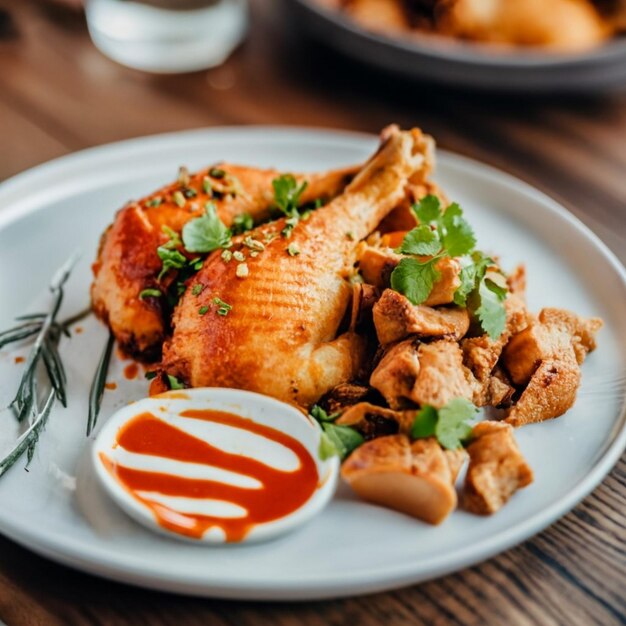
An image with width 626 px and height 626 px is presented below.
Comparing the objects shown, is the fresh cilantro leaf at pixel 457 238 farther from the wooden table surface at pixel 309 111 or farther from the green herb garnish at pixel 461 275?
the wooden table surface at pixel 309 111

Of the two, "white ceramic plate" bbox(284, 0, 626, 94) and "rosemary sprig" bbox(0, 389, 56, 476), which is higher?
"white ceramic plate" bbox(284, 0, 626, 94)

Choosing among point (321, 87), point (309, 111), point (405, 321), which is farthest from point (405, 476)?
point (321, 87)

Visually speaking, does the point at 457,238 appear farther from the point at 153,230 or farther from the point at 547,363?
the point at 153,230

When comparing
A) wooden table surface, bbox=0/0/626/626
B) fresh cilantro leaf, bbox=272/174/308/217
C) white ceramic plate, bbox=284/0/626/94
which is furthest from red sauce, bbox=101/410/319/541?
white ceramic plate, bbox=284/0/626/94

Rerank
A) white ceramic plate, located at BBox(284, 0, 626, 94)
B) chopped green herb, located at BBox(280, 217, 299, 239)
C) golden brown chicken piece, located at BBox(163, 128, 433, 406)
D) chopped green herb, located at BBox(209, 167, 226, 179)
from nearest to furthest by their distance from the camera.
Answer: golden brown chicken piece, located at BBox(163, 128, 433, 406) → chopped green herb, located at BBox(280, 217, 299, 239) → chopped green herb, located at BBox(209, 167, 226, 179) → white ceramic plate, located at BBox(284, 0, 626, 94)

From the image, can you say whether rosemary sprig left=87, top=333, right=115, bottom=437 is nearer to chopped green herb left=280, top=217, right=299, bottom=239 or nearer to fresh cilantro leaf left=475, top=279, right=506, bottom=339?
chopped green herb left=280, top=217, right=299, bottom=239

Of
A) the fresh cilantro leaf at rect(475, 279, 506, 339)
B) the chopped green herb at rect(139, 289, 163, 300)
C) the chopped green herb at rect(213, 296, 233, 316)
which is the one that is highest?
the fresh cilantro leaf at rect(475, 279, 506, 339)
